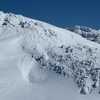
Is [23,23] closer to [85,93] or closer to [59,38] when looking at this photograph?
[59,38]

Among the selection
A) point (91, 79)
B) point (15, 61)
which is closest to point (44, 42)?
point (15, 61)

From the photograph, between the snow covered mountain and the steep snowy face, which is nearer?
the snow covered mountain

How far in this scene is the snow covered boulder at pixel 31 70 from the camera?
14898 millimetres

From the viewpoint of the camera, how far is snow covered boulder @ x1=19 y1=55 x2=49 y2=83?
1490cm

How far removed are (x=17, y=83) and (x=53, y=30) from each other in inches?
274

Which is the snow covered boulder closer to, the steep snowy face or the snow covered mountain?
the snow covered mountain

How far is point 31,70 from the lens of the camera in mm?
15656

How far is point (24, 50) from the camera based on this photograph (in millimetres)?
16906

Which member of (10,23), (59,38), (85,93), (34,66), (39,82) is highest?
(10,23)

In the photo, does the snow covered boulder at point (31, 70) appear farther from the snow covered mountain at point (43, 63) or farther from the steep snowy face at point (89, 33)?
the steep snowy face at point (89, 33)

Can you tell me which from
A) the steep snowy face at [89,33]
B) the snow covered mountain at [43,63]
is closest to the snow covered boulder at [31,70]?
the snow covered mountain at [43,63]

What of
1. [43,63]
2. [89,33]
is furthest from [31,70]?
[89,33]

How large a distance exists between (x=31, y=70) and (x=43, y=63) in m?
1.02

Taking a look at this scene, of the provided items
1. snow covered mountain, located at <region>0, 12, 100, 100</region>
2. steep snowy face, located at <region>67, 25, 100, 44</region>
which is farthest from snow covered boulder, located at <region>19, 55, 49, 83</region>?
steep snowy face, located at <region>67, 25, 100, 44</region>
